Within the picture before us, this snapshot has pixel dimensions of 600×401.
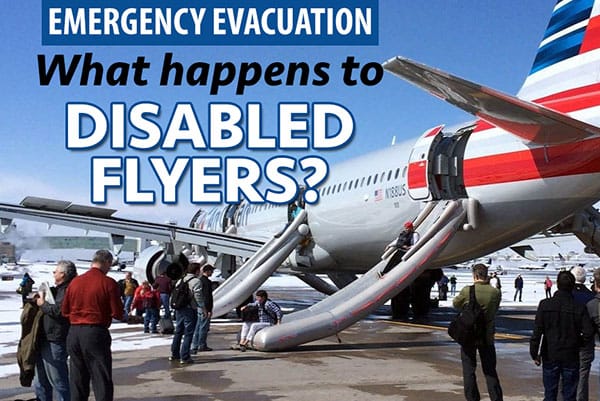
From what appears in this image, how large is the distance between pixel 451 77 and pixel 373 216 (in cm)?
803

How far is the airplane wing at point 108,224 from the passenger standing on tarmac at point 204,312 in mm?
8199

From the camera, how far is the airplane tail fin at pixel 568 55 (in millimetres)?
12391

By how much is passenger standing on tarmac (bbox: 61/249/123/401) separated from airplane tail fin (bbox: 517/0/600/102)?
8903 millimetres

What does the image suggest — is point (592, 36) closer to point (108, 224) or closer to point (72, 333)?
point (72, 333)

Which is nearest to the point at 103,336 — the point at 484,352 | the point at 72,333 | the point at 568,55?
the point at 72,333

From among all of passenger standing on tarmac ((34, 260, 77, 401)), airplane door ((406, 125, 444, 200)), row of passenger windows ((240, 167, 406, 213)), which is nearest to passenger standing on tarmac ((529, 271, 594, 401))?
passenger standing on tarmac ((34, 260, 77, 401))

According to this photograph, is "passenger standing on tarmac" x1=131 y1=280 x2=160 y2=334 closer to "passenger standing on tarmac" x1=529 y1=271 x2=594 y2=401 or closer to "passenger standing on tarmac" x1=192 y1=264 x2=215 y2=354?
"passenger standing on tarmac" x1=192 y1=264 x2=215 y2=354

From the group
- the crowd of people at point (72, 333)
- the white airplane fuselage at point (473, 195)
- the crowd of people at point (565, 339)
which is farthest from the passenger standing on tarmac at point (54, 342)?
the white airplane fuselage at point (473, 195)

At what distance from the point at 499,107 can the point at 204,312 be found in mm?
6059

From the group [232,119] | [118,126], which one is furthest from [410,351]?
[118,126]

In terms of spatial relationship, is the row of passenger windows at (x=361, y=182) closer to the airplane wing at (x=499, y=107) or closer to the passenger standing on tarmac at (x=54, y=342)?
the airplane wing at (x=499, y=107)

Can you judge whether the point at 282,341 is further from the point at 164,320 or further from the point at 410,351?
the point at 164,320

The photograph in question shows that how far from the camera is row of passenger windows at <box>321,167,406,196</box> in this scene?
56.1ft

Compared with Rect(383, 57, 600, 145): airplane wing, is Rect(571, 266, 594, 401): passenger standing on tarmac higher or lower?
lower
